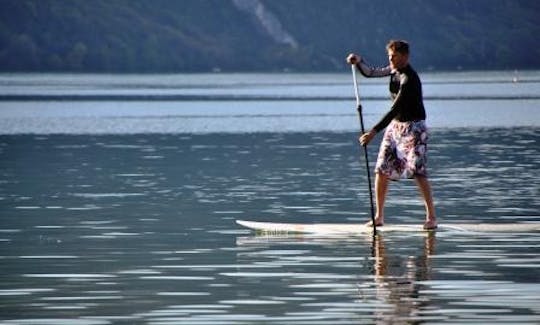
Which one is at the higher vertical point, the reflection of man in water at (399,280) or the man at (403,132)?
the man at (403,132)

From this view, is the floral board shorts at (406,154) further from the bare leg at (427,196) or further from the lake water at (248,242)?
the lake water at (248,242)

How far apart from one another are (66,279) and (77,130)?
150 feet

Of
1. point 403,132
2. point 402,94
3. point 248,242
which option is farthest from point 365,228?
point 402,94

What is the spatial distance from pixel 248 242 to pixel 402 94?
6.83 ft

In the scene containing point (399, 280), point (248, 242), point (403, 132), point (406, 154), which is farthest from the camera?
point (403, 132)

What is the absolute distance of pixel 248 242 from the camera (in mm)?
20953

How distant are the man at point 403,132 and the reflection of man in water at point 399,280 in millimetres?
508

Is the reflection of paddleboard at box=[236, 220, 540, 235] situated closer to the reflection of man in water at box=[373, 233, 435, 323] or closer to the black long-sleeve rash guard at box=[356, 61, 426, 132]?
the reflection of man in water at box=[373, 233, 435, 323]

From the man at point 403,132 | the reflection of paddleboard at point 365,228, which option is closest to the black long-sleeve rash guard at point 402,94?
the man at point 403,132

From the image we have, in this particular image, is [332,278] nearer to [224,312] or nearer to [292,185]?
[224,312]

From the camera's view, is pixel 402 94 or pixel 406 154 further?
pixel 406 154

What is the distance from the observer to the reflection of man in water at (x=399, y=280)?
587 inches

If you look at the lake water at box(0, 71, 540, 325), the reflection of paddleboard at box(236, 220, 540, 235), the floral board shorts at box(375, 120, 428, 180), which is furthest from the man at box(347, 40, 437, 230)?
the lake water at box(0, 71, 540, 325)

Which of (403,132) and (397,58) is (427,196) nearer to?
(403,132)
